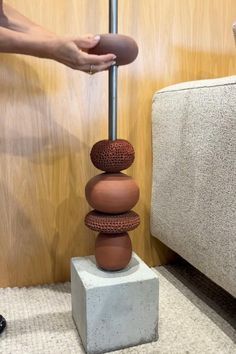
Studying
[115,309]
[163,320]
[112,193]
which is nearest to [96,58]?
[112,193]

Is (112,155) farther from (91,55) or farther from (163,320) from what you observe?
(163,320)

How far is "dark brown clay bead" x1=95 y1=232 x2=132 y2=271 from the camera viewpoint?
857 millimetres

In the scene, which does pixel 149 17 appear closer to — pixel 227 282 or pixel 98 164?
pixel 98 164

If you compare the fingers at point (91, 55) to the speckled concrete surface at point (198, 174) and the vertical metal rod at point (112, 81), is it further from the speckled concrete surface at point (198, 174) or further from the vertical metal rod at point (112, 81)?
the speckled concrete surface at point (198, 174)

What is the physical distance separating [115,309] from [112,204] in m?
0.24

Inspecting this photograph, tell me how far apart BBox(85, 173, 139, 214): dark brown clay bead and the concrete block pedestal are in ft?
0.53

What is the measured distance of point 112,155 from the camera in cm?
84

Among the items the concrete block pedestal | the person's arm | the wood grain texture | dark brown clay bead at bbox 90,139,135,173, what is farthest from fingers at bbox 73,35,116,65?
the concrete block pedestal

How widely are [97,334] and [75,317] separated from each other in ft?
0.37

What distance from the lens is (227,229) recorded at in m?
0.80

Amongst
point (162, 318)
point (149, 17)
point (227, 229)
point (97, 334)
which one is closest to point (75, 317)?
point (97, 334)

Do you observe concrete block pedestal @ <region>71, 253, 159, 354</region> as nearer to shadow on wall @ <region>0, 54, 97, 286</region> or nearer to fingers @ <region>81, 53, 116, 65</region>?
shadow on wall @ <region>0, 54, 97, 286</region>

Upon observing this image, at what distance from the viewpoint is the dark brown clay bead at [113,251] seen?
0.86 metres

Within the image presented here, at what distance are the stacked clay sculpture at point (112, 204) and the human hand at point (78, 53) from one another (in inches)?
7.8
